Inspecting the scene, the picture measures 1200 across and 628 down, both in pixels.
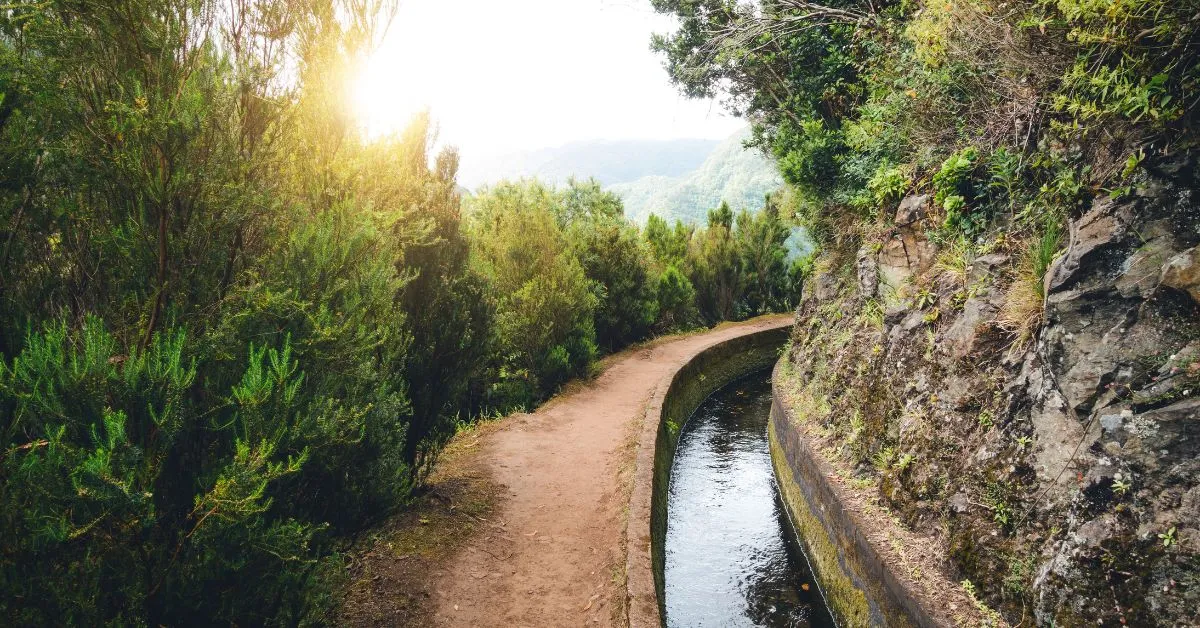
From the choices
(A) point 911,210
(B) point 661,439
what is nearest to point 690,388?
(B) point 661,439

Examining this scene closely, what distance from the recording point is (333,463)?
4.29 m

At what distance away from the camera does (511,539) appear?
239 inches

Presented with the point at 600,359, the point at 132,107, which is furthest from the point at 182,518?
the point at 600,359

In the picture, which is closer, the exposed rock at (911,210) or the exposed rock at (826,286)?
the exposed rock at (911,210)

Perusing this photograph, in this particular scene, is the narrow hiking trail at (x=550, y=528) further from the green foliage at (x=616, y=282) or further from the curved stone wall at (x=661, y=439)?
the green foliage at (x=616, y=282)

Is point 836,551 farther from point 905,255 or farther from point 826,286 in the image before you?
point 826,286

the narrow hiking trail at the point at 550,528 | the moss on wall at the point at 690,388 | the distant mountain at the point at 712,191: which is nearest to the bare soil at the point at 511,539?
the narrow hiking trail at the point at 550,528

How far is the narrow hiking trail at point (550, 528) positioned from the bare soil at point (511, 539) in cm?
1

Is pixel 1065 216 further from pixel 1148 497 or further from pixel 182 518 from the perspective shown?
pixel 182 518

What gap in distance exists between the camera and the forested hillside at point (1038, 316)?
3762 mm

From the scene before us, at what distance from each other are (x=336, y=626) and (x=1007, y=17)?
800 cm

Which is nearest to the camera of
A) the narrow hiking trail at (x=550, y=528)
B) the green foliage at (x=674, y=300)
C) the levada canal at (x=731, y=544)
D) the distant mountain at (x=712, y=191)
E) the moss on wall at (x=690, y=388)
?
the narrow hiking trail at (x=550, y=528)

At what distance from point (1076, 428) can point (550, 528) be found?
485 centimetres

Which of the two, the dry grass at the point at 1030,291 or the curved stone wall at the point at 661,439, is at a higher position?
the dry grass at the point at 1030,291
